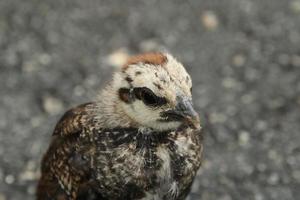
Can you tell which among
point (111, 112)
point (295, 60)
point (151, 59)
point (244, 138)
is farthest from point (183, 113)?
point (295, 60)

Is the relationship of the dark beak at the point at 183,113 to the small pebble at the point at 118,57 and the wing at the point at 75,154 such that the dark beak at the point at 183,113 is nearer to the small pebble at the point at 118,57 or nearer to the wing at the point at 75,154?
the wing at the point at 75,154

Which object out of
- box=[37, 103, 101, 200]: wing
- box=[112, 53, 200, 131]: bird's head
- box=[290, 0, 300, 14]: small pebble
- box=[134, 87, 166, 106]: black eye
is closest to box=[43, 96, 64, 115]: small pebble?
box=[37, 103, 101, 200]: wing

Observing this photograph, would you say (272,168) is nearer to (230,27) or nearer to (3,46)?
(230,27)

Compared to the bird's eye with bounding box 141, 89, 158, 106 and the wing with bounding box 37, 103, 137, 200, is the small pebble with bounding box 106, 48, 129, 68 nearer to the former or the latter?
the wing with bounding box 37, 103, 137, 200

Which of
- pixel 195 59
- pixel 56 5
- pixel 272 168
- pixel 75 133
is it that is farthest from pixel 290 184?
pixel 56 5

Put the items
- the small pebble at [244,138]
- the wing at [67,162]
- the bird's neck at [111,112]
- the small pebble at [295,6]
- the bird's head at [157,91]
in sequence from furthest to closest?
the small pebble at [295,6] < the small pebble at [244,138] < the wing at [67,162] < the bird's neck at [111,112] < the bird's head at [157,91]

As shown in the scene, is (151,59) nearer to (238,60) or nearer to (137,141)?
(137,141)

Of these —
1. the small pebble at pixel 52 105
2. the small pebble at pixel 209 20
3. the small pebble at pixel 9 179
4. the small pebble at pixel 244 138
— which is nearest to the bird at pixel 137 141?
the small pebble at pixel 9 179
